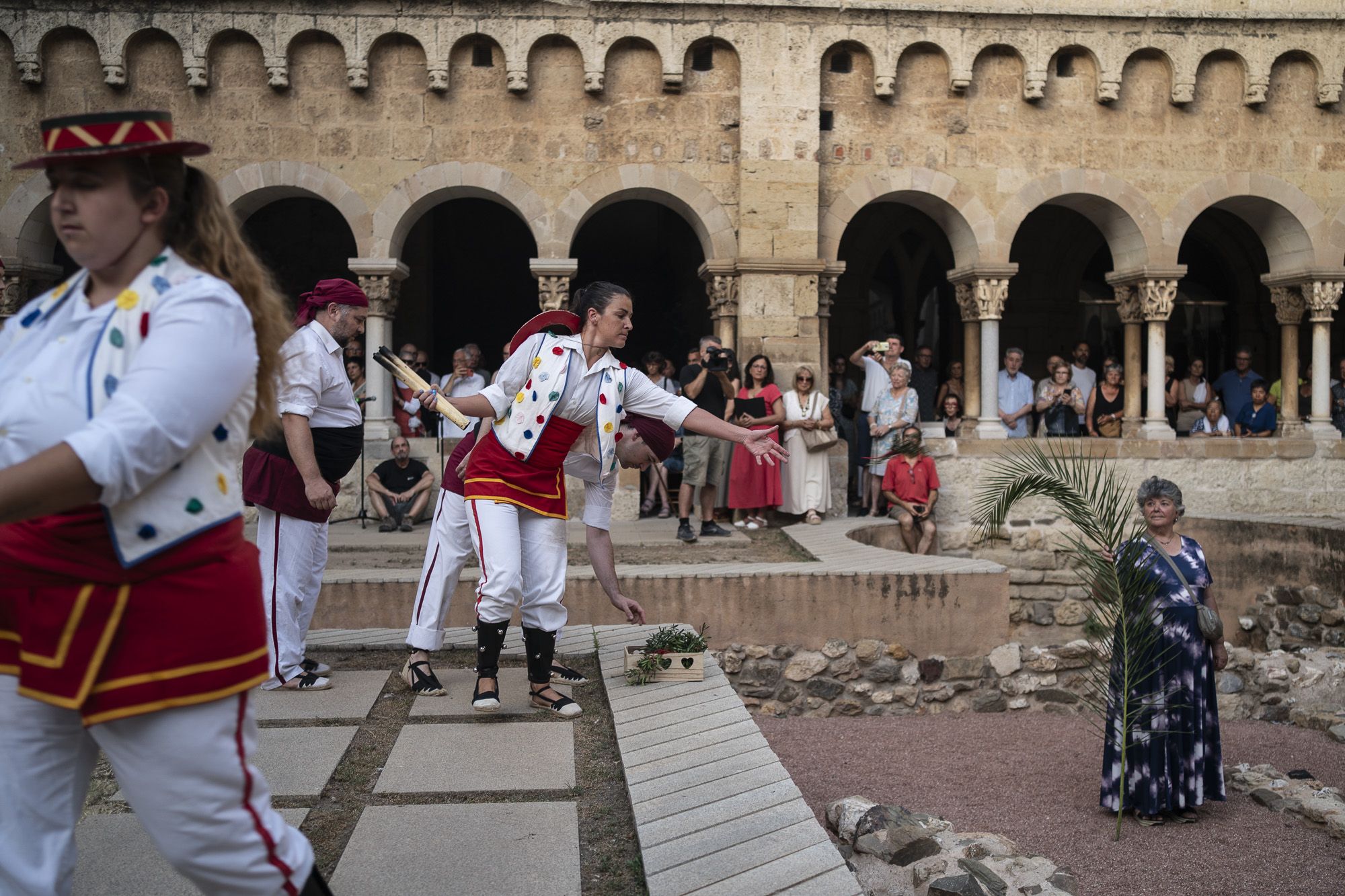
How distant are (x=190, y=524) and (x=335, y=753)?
226 centimetres

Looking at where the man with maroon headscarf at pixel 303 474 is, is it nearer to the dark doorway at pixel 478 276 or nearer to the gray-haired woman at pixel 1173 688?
the gray-haired woman at pixel 1173 688

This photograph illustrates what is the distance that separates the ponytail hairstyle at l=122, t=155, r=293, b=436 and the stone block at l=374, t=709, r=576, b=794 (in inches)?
73.4

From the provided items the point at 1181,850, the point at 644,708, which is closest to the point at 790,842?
the point at 644,708

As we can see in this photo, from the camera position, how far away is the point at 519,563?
15.8 feet

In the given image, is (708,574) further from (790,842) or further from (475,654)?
(790,842)

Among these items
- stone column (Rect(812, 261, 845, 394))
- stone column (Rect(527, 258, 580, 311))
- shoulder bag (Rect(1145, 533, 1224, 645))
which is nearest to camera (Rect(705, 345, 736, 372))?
Result: stone column (Rect(812, 261, 845, 394))

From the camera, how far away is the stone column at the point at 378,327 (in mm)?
12922

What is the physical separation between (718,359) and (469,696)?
5.86 m

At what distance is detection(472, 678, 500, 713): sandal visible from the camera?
4719mm

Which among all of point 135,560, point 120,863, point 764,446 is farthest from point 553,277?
point 135,560

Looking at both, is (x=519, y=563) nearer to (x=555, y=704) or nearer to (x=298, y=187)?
(x=555, y=704)

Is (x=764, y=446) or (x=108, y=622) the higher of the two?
(x=764, y=446)

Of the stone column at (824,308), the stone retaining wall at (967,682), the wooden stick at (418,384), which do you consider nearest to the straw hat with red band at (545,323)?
the wooden stick at (418,384)

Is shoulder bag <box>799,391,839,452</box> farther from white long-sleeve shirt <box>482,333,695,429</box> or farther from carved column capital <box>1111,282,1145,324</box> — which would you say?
white long-sleeve shirt <box>482,333,695,429</box>
